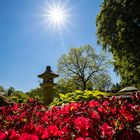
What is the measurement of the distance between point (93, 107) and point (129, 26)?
21677mm

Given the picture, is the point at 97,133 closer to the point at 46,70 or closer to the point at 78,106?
the point at 78,106

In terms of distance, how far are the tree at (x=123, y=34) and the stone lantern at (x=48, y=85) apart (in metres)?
5.87

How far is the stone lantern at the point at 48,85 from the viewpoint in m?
26.1

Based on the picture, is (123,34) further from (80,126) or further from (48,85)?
(80,126)

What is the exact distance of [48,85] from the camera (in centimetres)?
2703

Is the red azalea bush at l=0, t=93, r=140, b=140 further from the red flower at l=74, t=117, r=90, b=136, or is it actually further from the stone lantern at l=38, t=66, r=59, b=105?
the stone lantern at l=38, t=66, r=59, b=105

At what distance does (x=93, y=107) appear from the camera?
5488mm

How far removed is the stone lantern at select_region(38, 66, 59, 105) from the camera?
85.7 ft

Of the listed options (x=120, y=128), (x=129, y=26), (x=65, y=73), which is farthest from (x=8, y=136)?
(x=65, y=73)

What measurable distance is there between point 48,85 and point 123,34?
25.6ft

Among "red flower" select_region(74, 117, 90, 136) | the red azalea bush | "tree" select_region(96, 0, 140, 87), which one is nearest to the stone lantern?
"tree" select_region(96, 0, 140, 87)

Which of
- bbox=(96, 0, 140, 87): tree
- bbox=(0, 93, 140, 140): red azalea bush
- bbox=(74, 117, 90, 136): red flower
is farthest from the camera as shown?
bbox=(96, 0, 140, 87): tree

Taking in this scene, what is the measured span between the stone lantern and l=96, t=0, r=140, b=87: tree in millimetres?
5870

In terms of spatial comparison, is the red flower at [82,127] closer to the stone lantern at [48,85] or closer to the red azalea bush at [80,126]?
the red azalea bush at [80,126]
